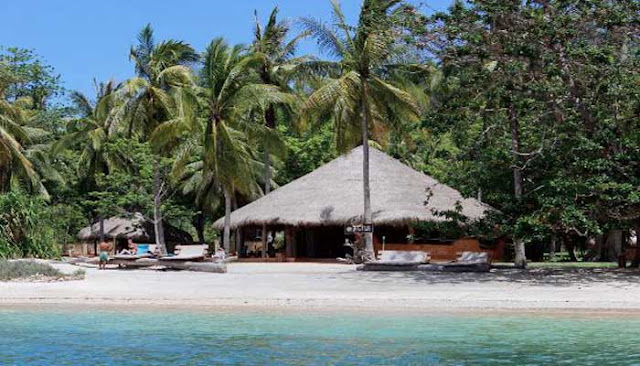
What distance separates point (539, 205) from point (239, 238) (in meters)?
17.6

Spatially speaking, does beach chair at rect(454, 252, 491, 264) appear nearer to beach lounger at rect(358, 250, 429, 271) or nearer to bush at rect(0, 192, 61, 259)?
beach lounger at rect(358, 250, 429, 271)

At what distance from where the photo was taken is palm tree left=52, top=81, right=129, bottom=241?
39969 mm

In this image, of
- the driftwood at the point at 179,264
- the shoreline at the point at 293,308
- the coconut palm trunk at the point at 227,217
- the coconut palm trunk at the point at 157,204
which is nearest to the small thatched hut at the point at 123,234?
the coconut palm trunk at the point at 157,204

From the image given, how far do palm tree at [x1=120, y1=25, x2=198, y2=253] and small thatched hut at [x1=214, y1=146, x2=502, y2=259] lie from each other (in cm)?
390

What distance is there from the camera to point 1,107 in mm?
34969

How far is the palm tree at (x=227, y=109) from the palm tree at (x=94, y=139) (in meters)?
7.85

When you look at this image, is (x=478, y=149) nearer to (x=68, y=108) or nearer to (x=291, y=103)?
(x=291, y=103)

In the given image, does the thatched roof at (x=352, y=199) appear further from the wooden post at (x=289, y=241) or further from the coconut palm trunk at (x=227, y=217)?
the wooden post at (x=289, y=241)

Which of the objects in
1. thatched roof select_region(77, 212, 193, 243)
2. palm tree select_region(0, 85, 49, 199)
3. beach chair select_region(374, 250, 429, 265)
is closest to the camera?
beach chair select_region(374, 250, 429, 265)

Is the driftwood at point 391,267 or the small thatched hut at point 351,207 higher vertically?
the small thatched hut at point 351,207

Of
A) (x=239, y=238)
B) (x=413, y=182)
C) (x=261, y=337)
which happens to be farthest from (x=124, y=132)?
(x=261, y=337)

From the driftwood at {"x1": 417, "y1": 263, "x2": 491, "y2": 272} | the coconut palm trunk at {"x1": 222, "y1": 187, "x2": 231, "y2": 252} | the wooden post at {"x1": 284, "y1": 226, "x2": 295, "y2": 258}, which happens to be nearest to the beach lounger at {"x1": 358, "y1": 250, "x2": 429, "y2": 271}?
the driftwood at {"x1": 417, "y1": 263, "x2": 491, "y2": 272}

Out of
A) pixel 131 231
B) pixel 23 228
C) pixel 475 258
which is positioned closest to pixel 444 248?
pixel 475 258

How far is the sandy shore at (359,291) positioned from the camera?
1537 centimetres
